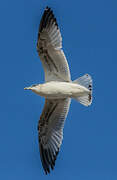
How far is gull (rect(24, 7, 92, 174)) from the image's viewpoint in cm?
1026

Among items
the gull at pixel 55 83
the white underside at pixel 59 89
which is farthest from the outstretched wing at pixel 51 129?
the white underside at pixel 59 89

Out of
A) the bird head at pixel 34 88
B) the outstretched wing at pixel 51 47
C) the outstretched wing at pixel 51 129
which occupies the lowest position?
the outstretched wing at pixel 51 129

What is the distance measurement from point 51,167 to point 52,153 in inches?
13.8

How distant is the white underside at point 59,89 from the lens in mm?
10344

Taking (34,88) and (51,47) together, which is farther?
(34,88)

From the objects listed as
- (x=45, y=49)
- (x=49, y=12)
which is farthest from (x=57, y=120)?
(x=49, y=12)

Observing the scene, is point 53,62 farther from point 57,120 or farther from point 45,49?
point 57,120

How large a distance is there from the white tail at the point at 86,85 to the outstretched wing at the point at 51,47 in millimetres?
324

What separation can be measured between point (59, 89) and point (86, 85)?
646 millimetres

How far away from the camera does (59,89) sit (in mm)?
10367

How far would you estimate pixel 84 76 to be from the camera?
10414 mm

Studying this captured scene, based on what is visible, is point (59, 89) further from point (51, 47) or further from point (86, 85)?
point (51, 47)

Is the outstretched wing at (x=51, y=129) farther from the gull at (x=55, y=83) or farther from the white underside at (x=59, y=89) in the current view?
the white underside at (x=59, y=89)

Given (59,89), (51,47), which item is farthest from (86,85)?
(51,47)
